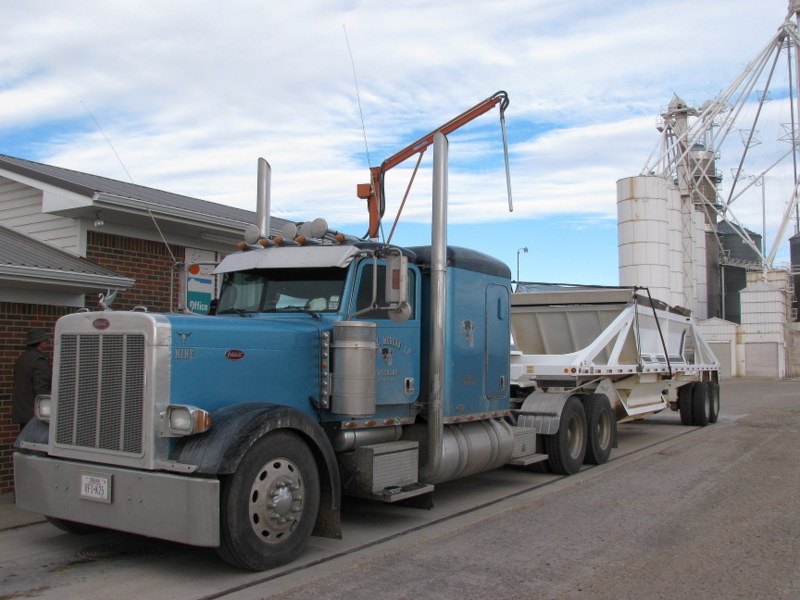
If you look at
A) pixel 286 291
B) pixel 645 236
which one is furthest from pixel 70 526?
pixel 645 236

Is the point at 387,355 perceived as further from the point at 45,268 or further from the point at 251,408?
the point at 45,268

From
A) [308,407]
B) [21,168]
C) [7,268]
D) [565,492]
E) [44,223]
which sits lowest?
[565,492]

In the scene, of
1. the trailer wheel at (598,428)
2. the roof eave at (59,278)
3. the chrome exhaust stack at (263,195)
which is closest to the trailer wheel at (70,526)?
the roof eave at (59,278)

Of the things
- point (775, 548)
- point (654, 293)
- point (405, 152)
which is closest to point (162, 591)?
point (775, 548)

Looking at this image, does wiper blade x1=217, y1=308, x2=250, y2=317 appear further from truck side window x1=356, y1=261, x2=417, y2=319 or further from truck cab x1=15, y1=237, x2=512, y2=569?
truck side window x1=356, y1=261, x2=417, y2=319

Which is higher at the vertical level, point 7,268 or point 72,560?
point 7,268

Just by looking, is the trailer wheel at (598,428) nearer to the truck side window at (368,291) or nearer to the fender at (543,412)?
the fender at (543,412)

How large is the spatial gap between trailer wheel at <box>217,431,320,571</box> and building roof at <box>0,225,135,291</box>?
3.81 meters

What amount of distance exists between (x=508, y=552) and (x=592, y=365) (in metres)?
5.56

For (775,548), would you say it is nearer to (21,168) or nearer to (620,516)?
(620,516)

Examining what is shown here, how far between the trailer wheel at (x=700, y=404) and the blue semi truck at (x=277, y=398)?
935 cm

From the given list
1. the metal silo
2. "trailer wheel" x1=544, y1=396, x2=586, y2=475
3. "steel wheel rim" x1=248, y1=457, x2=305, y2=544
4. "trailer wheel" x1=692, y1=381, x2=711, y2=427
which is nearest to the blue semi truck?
"steel wheel rim" x1=248, y1=457, x2=305, y2=544

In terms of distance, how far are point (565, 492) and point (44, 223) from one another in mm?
7446

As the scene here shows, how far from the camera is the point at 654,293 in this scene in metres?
37.0
